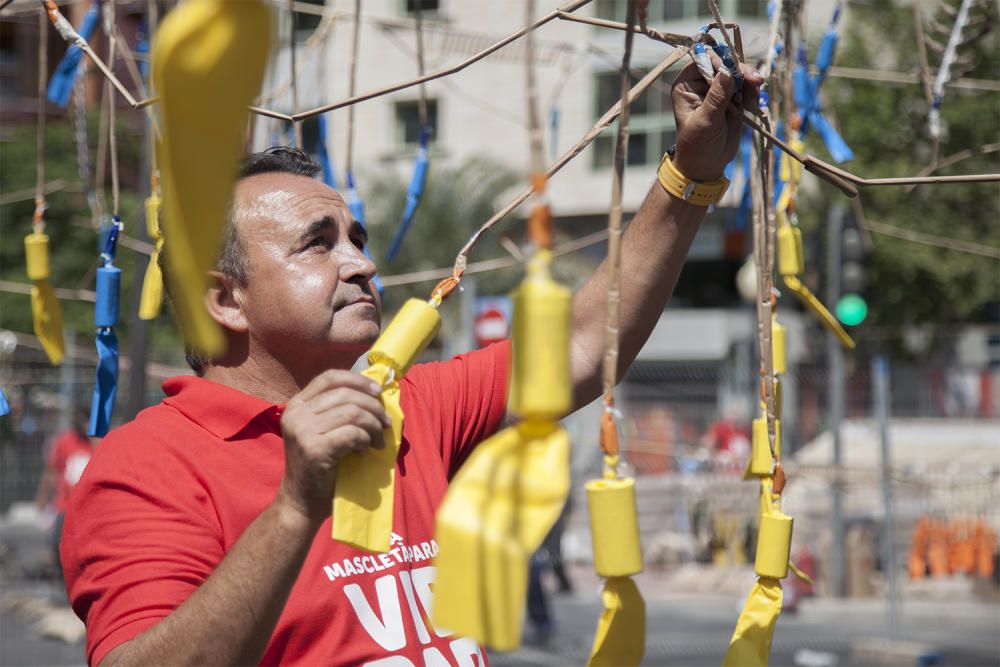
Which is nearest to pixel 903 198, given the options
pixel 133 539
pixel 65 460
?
pixel 65 460

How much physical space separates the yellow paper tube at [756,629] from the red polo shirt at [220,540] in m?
0.51

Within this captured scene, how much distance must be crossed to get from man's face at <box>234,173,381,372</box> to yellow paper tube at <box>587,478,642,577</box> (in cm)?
75

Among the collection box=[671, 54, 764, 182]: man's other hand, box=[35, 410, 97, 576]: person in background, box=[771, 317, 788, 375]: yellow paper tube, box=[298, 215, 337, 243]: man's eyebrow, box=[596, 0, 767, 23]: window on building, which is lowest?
box=[35, 410, 97, 576]: person in background

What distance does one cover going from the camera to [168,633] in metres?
1.47

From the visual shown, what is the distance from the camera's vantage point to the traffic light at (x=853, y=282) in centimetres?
880

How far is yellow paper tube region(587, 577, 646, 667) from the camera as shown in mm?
1196

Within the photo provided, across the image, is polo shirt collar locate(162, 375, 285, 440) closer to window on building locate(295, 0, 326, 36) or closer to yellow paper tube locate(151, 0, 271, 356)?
yellow paper tube locate(151, 0, 271, 356)

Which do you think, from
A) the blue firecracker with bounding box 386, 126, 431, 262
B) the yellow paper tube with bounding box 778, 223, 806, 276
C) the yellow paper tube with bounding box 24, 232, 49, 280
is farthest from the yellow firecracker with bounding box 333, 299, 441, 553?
the blue firecracker with bounding box 386, 126, 431, 262

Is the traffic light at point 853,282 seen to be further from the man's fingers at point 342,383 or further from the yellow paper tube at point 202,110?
the yellow paper tube at point 202,110

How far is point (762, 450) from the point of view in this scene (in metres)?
1.77

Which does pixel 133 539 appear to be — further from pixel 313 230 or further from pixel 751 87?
pixel 751 87

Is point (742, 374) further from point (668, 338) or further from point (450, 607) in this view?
point (450, 607)

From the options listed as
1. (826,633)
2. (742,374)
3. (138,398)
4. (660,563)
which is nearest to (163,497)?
(138,398)

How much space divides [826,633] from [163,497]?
28.6ft
